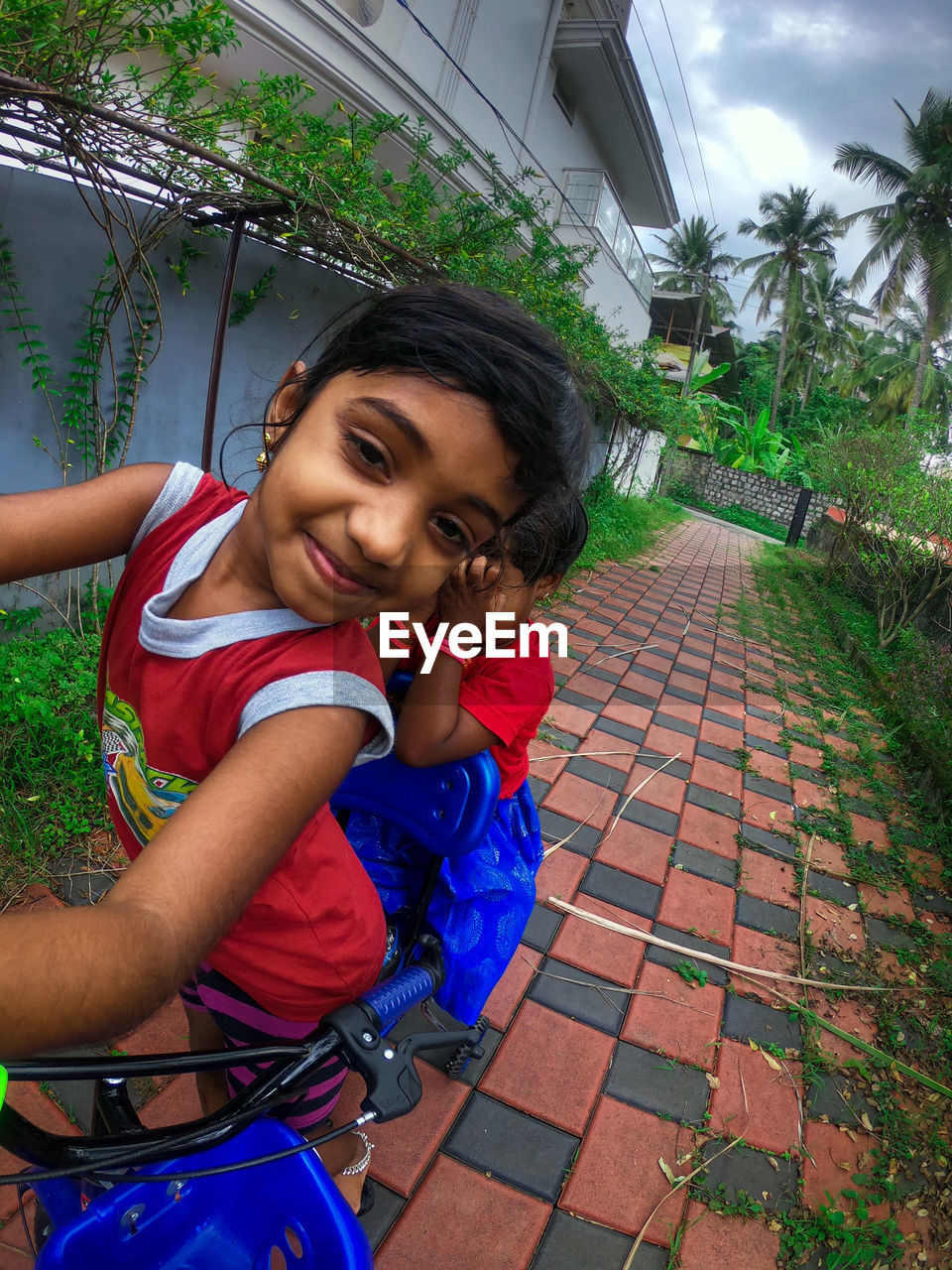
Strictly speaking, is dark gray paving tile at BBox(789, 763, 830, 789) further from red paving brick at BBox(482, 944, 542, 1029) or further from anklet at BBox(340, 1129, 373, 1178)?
anklet at BBox(340, 1129, 373, 1178)

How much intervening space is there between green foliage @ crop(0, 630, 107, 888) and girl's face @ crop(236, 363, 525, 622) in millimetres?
1695

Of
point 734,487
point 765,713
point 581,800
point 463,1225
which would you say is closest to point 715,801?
point 581,800

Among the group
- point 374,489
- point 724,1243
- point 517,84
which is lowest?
point 724,1243

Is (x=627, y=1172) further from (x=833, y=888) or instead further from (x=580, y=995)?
(x=833, y=888)

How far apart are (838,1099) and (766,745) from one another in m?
2.52

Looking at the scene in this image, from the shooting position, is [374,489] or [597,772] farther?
[597,772]

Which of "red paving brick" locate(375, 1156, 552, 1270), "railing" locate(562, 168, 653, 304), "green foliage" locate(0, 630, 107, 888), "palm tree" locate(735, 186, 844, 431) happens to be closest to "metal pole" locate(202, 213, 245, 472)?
"green foliage" locate(0, 630, 107, 888)

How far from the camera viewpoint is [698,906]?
2.68 metres

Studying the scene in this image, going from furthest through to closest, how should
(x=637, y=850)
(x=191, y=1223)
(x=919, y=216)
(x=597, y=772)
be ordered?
1. (x=919, y=216)
2. (x=597, y=772)
3. (x=637, y=850)
4. (x=191, y=1223)

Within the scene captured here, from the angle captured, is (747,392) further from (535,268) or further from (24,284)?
(24,284)

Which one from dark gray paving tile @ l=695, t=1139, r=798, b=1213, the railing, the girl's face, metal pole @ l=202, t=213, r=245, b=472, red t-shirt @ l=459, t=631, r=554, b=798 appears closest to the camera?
the girl's face

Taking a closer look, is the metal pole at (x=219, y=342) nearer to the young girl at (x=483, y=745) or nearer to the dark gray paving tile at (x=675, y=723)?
the young girl at (x=483, y=745)

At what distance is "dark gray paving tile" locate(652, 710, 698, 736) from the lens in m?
4.23

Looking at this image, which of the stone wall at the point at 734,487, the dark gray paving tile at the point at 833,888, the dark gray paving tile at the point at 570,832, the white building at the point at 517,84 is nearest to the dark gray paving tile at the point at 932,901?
the dark gray paving tile at the point at 833,888
